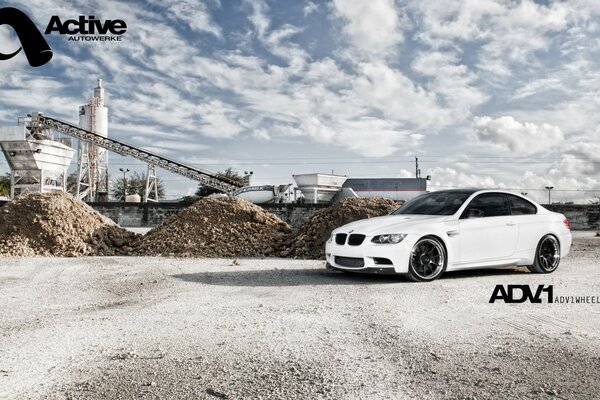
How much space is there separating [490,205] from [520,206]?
0.80 metres

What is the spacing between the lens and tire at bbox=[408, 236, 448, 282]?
8.27 metres

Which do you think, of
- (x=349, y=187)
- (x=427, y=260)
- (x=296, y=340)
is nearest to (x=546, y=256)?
(x=427, y=260)

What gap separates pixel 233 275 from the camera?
384 inches

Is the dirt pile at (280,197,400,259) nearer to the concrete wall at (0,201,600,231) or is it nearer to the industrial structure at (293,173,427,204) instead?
the concrete wall at (0,201,600,231)

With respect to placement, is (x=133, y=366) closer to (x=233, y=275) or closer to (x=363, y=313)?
(x=363, y=313)

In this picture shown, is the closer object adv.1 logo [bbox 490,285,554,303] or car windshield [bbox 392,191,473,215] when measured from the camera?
adv.1 logo [bbox 490,285,554,303]

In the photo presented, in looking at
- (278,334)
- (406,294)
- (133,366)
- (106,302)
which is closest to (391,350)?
(278,334)

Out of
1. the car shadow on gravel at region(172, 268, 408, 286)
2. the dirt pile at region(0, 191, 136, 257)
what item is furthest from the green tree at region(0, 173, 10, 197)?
the car shadow on gravel at region(172, 268, 408, 286)

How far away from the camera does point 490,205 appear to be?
924 cm

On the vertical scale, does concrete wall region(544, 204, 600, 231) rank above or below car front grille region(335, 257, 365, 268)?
above

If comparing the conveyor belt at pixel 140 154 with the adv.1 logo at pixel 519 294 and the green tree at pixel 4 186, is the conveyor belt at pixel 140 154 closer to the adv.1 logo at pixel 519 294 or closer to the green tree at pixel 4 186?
the green tree at pixel 4 186

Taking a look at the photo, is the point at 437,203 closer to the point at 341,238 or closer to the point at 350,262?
the point at 341,238

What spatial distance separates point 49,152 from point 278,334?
186 ft

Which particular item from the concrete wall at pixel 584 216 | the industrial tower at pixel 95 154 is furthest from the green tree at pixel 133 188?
the concrete wall at pixel 584 216
